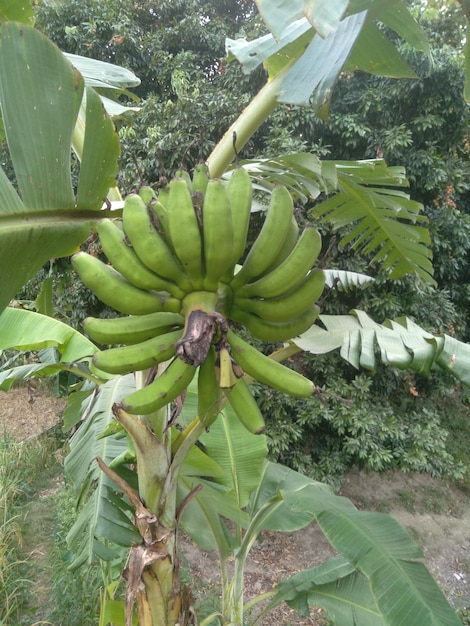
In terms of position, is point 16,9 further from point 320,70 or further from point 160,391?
point 160,391

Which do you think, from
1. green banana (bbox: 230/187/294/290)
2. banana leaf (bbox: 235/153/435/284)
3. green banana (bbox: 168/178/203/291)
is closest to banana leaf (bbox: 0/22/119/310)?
green banana (bbox: 168/178/203/291)

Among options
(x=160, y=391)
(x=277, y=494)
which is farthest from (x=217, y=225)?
(x=277, y=494)

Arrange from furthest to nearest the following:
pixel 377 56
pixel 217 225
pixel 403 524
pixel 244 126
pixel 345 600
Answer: pixel 403 524
pixel 345 600
pixel 377 56
pixel 244 126
pixel 217 225

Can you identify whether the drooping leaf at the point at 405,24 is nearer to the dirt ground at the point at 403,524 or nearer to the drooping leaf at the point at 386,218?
the drooping leaf at the point at 386,218

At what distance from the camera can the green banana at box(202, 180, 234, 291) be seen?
0.62 meters

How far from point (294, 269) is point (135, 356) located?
0.94 ft

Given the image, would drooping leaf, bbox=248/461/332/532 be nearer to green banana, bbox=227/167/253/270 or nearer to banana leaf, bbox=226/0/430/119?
green banana, bbox=227/167/253/270

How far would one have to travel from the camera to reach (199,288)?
2.28 feet

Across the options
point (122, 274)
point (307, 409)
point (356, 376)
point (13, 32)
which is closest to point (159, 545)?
point (122, 274)

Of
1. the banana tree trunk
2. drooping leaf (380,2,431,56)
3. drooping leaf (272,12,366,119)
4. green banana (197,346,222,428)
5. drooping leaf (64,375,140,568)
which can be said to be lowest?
drooping leaf (64,375,140,568)

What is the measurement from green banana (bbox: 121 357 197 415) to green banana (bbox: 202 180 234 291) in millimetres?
170

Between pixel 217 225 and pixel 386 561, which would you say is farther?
pixel 386 561

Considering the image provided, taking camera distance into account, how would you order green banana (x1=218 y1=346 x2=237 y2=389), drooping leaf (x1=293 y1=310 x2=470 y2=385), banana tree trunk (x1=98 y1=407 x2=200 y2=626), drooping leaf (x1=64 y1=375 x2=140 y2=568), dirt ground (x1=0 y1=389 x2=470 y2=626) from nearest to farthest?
green banana (x1=218 y1=346 x2=237 y2=389), banana tree trunk (x1=98 y1=407 x2=200 y2=626), drooping leaf (x1=293 y1=310 x2=470 y2=385), drooping leaf (x1=64 y1=375 x2=140 y2=568), dirt ground (x1=0 y1=389 x2=470 y2=626)

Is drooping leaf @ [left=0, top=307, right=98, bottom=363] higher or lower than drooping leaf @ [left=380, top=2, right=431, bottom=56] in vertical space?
lower
